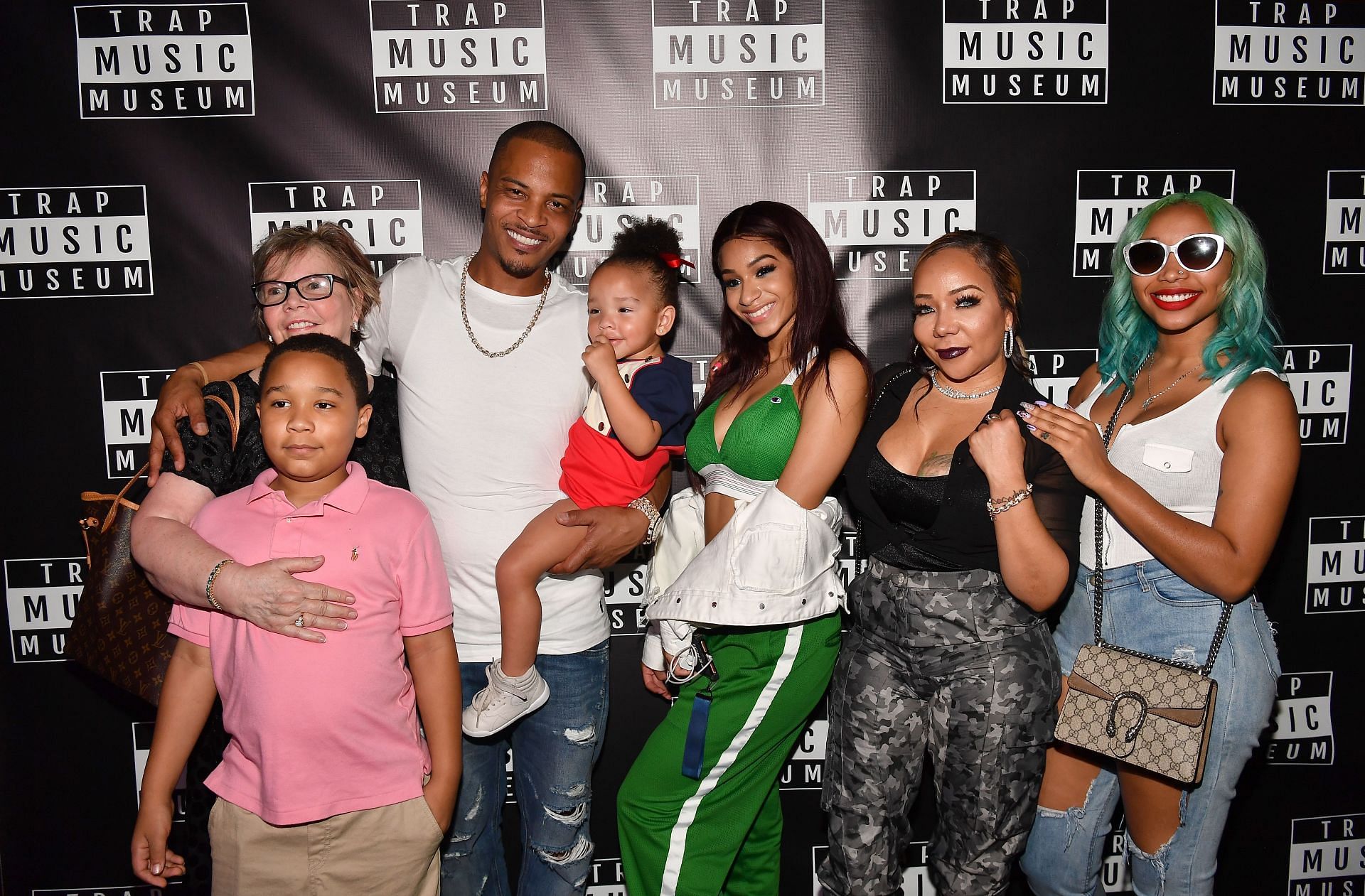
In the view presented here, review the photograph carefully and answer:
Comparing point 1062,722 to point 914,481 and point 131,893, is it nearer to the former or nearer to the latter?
point 914,481

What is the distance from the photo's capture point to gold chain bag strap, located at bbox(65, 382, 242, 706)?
1902 mm

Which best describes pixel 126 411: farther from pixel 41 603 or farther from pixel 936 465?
pixel 936 465

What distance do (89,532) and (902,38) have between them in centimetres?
271

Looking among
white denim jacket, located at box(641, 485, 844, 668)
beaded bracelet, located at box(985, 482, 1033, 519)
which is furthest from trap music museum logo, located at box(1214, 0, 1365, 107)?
white denim jacket, located at box(641, 485, 844, 668)

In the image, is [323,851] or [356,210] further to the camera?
[356,210]

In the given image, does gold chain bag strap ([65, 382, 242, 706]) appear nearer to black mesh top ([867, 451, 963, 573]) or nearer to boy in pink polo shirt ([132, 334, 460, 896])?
boy in pink polo shirt ([132, 334, 460, 896])

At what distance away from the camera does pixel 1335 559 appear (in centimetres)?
→ 277

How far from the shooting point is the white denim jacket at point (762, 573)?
73.2 inches

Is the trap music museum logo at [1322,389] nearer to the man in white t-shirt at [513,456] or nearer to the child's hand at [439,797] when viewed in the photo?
the man in white t-shirt at [513,456]

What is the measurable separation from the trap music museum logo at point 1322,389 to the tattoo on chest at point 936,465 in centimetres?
171

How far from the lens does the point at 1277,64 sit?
2648 millimetres

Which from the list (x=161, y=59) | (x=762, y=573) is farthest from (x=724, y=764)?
(x=161, y=59)

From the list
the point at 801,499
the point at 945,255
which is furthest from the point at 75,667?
the point at 945,255

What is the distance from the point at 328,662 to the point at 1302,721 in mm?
3133
